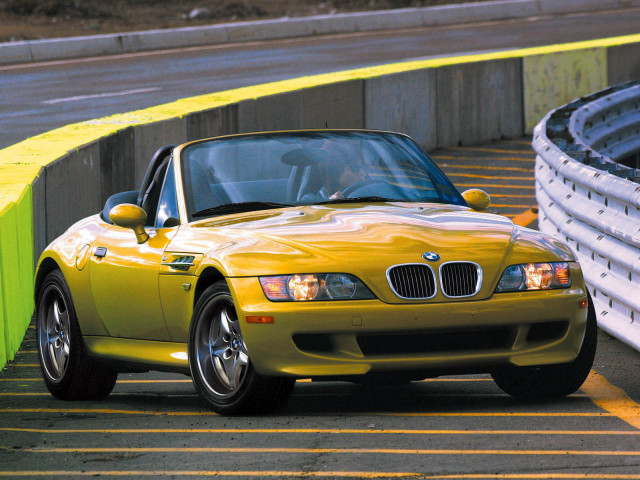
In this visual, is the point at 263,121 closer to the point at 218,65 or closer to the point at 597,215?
the point at 597,215

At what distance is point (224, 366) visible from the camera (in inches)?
270

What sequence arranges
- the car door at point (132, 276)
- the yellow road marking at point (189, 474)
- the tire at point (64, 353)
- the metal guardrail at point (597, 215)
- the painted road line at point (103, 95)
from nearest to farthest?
the yellow road marking at point (189, 474) → the car door at point (132, 276) → the tire at point (64, 353) → the metal guardrail at point (597, 215) → the painted road line at point (103, 95)

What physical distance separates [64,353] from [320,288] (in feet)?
7.07

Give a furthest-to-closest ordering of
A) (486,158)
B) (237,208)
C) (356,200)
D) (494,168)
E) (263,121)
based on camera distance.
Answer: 1. (486,158)
2. (494,168)
3. (263,121)
4. (356,200)
5. (237,208)

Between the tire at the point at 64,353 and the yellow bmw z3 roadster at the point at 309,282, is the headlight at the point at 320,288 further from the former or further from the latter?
the tire at the point at 64,353

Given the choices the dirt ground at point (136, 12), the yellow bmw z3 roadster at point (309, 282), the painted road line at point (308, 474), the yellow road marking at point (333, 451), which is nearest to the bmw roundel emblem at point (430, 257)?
the yellow bmw z3 roadster at point (309, 282)

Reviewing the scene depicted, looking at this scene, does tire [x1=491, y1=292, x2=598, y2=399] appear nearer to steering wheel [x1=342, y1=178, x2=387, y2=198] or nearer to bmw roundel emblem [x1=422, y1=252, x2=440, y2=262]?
bmw roundel emblem [x1=422, y1=252, x2=440, y2=262]

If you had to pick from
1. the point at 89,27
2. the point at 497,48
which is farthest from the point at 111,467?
the point at 89,27

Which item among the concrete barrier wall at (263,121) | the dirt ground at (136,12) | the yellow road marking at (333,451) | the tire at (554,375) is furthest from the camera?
the dirt ground at (136,12)

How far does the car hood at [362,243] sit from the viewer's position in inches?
260

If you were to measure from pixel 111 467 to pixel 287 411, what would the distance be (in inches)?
54.4

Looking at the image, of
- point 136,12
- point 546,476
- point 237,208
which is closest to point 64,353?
point 237,208

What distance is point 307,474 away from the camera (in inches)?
214

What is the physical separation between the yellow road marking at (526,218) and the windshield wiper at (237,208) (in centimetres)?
779
